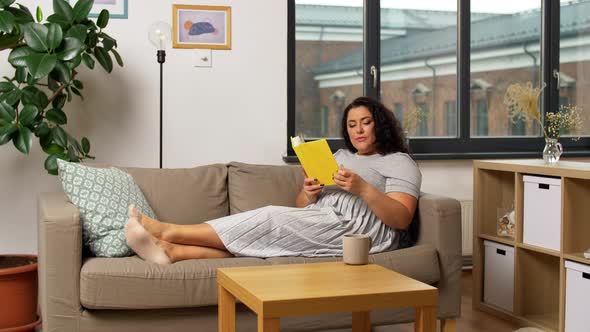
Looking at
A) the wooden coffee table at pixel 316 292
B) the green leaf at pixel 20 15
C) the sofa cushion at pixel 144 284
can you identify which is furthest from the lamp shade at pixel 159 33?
the wooden coffee table at pixel 316 292

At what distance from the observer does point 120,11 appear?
13.0 feet

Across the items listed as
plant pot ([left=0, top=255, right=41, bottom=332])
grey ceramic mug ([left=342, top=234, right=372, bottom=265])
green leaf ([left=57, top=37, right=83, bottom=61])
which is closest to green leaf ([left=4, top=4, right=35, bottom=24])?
green leaf ([left=57, top=37, right=83, bottom=61])

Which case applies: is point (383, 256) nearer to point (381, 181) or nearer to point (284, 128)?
point (381, 181)

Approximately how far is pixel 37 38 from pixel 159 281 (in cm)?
116

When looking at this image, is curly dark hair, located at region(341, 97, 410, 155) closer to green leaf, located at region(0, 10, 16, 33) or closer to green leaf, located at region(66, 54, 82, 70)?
green leaf, located at region(66, 54, 82, 70)

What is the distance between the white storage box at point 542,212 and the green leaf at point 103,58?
192cm

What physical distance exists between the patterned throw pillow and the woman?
0.34 feet

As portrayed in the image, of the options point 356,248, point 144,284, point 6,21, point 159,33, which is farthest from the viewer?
point 159,33

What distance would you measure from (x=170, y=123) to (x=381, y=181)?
1.20 meters

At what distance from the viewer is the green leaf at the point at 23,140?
341 cm

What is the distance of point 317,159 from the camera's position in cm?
328

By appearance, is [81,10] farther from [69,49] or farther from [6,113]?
[6,113]

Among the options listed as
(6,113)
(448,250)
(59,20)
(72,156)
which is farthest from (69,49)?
(448,250)

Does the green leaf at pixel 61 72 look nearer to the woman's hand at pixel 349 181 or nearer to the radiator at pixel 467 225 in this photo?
the woman's hand at pixel 349 181
